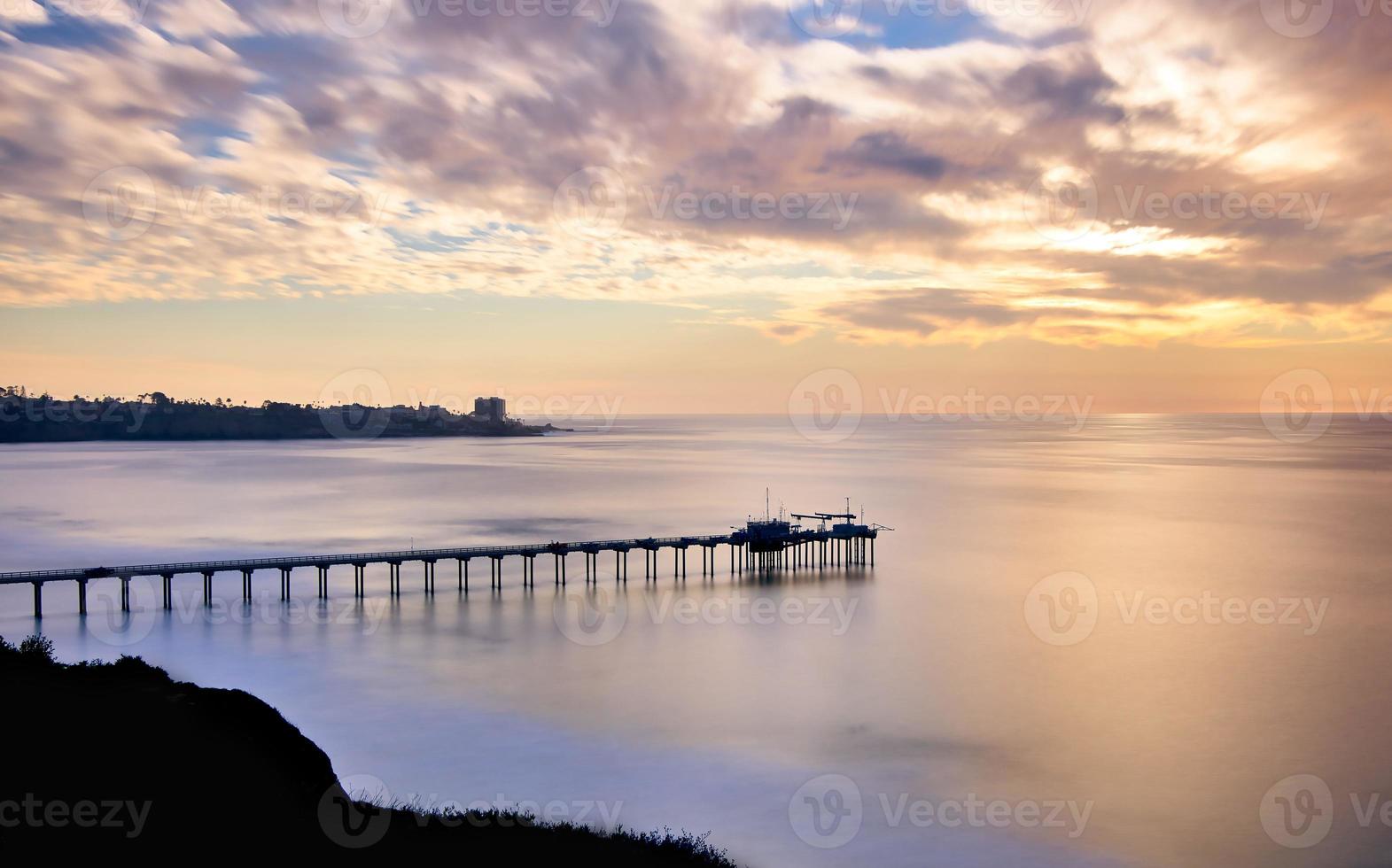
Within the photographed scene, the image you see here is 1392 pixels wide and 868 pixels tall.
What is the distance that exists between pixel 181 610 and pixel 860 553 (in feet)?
135

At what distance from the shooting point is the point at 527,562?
2135 inches

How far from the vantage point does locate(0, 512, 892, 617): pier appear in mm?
43781

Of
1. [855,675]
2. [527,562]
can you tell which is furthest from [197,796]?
[527,562]

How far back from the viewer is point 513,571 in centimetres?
5706

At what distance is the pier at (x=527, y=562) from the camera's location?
4378 cm

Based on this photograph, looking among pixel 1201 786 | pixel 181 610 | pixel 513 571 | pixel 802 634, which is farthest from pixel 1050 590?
pixel 181 610

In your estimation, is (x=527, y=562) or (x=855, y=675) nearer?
(x=855, y=675)

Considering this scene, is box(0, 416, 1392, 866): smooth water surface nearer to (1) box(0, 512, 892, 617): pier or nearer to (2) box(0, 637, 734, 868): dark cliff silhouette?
(2) box(0, 637, 734, 868): dark cliff silhouette

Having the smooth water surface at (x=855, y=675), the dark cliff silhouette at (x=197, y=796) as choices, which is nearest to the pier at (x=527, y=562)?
the smooth water surface at (x=855, y=675)

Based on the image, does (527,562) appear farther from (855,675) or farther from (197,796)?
(197,796)

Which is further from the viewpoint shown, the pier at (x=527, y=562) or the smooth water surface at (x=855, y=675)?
the pier at (x=527, y=562)

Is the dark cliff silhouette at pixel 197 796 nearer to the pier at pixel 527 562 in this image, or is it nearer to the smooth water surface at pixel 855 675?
the smooth water surface at pixel 855 675

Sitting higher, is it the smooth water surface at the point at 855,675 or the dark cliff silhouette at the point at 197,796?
the dark cliff silhouette at the point at 197,796

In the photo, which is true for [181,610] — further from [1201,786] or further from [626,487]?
[626,487]
